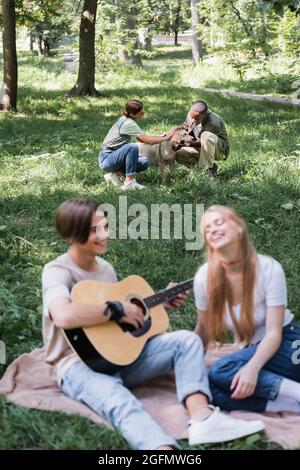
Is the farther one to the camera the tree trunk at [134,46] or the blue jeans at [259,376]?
the tree trunk at [134,46]

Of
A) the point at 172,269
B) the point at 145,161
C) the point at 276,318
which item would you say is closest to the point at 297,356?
the point at 276,318

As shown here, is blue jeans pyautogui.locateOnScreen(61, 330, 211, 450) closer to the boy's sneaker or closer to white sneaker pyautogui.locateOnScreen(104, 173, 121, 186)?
white sneaker pyautogui.locateOnScreen(104, 173, 121, 186)

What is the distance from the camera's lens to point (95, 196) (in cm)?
687

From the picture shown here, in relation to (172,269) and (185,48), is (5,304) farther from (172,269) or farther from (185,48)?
(185,48)

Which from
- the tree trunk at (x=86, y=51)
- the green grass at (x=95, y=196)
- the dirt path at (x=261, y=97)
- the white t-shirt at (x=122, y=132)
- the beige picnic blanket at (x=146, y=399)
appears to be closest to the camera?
the beige picnic blanket at (x=146, y=399)

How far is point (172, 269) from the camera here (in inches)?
200

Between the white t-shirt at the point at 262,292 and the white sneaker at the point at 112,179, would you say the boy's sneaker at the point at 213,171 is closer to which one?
the white sneaker at the point at 112,179

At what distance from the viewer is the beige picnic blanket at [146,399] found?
2.99m

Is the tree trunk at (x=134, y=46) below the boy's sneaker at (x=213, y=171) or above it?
above

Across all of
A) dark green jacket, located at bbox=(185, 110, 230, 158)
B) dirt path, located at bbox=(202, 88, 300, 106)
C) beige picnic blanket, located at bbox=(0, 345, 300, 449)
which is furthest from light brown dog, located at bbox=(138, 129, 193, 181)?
dirt path, located at bbox=(202, 88, 300, 106)

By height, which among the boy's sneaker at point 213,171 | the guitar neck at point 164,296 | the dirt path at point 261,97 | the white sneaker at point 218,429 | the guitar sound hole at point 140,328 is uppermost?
the dirt path at point 261,97

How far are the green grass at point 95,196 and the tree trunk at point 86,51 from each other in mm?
1254

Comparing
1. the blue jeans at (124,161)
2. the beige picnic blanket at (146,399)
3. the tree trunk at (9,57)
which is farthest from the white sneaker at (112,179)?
the tree trunk at (9,57)

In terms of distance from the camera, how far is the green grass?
309 centimetres
